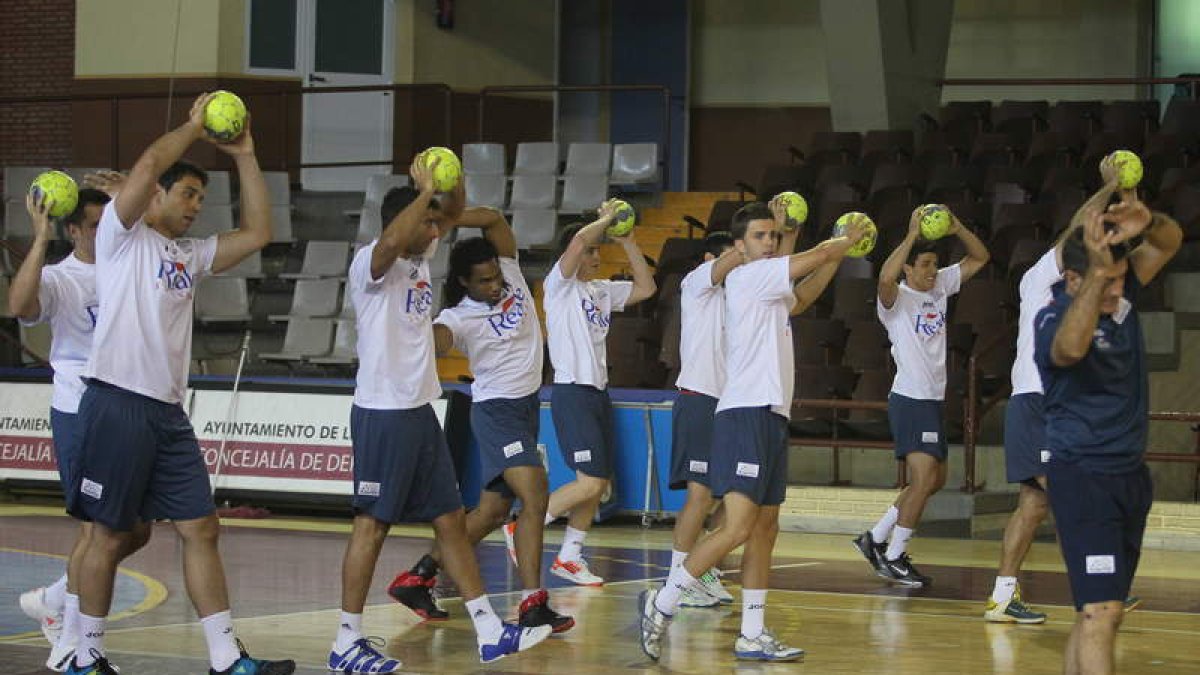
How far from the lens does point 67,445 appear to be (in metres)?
8.89

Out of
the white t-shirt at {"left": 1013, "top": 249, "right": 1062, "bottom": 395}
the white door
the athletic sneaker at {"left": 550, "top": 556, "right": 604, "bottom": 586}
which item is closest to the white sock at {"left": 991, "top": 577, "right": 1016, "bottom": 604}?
the white t-shirt at {"left": 1013, "top": 249, "right": 1062, "bottom": 395}

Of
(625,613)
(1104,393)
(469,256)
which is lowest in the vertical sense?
(625,613)

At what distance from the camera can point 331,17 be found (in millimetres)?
25406

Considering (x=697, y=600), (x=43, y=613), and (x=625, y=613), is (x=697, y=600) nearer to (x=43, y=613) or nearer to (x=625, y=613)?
(x=625, y=613)

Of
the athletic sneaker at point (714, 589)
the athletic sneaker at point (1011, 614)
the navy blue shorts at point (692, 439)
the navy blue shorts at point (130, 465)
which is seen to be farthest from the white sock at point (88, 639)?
the athletic sneaker at point (1011, 614)

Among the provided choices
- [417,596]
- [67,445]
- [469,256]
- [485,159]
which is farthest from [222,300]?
[67,445]

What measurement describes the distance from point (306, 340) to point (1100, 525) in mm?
15083

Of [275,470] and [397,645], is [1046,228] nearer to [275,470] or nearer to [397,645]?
[275,470]

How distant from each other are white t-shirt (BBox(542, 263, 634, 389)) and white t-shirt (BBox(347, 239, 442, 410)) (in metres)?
3.24

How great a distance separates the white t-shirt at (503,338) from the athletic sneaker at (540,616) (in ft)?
4.13

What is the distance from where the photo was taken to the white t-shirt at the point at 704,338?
37.8ft

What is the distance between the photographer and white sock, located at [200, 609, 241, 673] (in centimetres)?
798

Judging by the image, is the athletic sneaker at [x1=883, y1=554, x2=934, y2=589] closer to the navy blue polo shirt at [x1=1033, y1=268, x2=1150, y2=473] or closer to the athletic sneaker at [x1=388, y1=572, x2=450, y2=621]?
the athletic sneaker at [x1=388, y1=572, x2=450, y2=621]

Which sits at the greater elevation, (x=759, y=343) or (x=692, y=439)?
(x=759, y=343)
